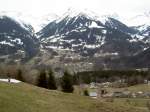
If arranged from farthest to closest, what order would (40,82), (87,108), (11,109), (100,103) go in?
1. (40,82)
2. (100,103)
3. (87,108)
4. (11,109)

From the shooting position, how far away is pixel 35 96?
181 feet

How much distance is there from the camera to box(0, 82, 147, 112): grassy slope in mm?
47938

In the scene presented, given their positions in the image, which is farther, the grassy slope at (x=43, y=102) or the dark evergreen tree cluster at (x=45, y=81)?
the dark evergreen tree cluster at (x=45, y=81)

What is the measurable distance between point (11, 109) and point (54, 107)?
23.4 ft

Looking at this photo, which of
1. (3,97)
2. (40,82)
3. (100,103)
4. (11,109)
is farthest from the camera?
(40,82)

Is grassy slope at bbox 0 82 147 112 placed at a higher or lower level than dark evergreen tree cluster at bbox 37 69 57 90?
lower

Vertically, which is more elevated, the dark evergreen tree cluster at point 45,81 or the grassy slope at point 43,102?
the dark evergreen tree cluster at point 45,81

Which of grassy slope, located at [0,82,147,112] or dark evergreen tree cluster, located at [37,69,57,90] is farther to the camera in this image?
dark evergreen tree cluster, located at [37,69,57,90]

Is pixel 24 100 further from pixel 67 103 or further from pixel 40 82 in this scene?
pixel 40 82

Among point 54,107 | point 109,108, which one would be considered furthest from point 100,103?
point 54,107

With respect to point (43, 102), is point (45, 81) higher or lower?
higher

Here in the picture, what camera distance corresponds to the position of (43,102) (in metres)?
52.7

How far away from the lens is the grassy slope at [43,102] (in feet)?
157

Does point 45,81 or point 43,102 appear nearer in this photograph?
point 43,102
